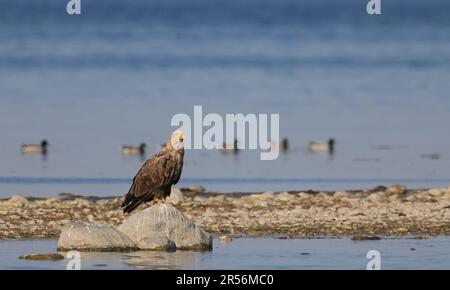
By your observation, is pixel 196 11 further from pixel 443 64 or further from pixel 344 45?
pixel 443 64

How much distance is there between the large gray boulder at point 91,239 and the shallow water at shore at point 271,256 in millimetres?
220

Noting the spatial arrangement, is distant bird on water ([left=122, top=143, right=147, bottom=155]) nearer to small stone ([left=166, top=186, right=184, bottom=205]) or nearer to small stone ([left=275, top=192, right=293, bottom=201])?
small stone ([left=166, top=186, right=184, bottom=205])

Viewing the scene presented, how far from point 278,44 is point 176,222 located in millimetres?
58336

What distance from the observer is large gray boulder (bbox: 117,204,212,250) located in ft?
64.2

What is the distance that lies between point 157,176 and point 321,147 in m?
13.4

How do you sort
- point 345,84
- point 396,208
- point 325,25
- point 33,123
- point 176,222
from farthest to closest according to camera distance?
1. point 325,25
2. point 345,84
3. point 33,123
4. point 396,208
5. point 176,222

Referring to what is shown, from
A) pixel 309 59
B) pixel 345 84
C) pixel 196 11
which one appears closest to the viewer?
pixel 345 84

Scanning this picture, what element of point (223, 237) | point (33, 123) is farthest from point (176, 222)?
point (33, 123)

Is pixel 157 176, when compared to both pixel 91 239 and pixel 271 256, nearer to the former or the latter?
pixel 91 239

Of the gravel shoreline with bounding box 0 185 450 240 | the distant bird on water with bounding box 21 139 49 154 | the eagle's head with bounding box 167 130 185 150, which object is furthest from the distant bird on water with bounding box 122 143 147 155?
the eagle's head with bounding box 167 130 185 150

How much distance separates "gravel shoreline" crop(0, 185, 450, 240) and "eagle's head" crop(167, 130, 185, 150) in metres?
1.53

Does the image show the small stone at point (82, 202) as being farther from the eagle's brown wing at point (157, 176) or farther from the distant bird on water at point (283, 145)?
the distant bird on water at point (283, 145)

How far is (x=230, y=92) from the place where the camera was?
47531 mm

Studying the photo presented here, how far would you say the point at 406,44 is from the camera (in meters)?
77.1
